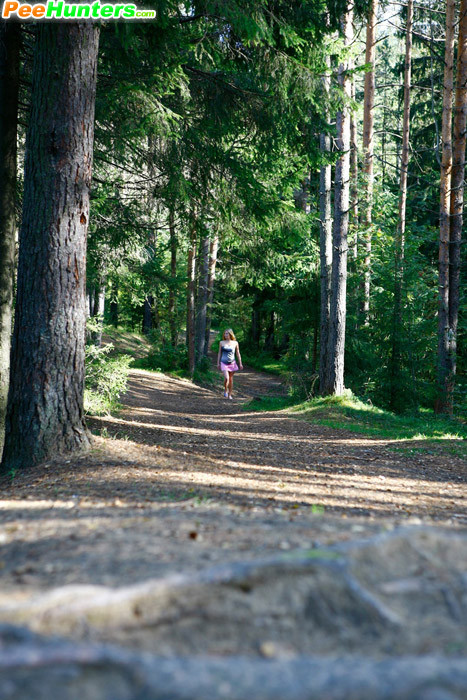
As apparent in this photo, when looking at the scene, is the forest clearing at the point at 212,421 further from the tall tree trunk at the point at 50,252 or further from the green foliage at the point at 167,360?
the green foliage at the point at 167,360

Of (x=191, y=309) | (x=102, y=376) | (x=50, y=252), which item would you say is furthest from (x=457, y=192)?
(x=50, y=252)

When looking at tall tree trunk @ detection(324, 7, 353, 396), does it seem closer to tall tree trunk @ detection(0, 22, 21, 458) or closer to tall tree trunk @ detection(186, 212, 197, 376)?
tall tree trunk @ detection(186, 212, 197, 376)

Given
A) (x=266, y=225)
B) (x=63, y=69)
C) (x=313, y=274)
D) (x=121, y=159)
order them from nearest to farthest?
(x=63, y=69)
(x=121, y=159)
(x=266, y=225)
(x=313, y=274)

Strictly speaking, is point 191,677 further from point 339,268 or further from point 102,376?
point 339,268

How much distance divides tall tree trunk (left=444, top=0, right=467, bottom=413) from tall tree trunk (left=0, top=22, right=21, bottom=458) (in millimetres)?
10389

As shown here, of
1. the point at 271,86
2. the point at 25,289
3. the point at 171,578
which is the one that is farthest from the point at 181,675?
the point at 271,86

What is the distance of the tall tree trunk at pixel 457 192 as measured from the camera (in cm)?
1398

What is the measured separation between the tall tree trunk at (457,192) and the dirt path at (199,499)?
17.3 feet

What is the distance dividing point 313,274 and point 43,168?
10709 mm

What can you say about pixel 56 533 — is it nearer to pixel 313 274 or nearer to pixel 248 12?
pixel 248 12

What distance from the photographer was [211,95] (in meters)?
8.76

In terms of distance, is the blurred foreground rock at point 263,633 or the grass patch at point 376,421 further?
the grass patch at point 376,421

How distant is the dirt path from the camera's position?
2979 millimetres

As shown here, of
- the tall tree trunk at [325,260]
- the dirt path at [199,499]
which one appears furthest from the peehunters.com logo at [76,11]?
the tall tree trunk at [325,260]
